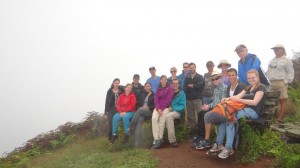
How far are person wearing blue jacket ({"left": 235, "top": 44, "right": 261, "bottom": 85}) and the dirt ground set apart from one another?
232cm

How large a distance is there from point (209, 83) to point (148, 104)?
2.05m

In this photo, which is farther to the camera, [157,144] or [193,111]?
[193,111]

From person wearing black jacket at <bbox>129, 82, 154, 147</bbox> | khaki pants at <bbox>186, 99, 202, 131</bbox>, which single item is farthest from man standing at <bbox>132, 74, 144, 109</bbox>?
khaki pants at <bbox>186, 99, 202, 131</bbox>

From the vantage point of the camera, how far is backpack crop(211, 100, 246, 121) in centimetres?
690

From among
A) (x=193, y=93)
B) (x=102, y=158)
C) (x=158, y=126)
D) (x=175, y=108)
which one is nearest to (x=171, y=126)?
(x=158, y=126)

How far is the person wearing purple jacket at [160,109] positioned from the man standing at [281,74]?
299 cm

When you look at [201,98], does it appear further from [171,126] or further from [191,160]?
[191,160]

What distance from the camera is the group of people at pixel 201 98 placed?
23.3 ft

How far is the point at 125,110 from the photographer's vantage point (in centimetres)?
1017

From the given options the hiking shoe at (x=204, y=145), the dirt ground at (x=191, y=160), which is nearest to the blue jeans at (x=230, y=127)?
the dirt ground at (x=191, y=160)

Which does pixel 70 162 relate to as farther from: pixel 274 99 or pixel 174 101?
pixel 274 99

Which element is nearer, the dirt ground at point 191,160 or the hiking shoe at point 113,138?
the dirt ground at point 191,160

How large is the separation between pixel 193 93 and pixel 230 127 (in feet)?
9.68

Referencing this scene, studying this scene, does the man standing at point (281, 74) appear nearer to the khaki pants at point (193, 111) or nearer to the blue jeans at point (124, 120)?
the khaki pants at point (193, 111)
